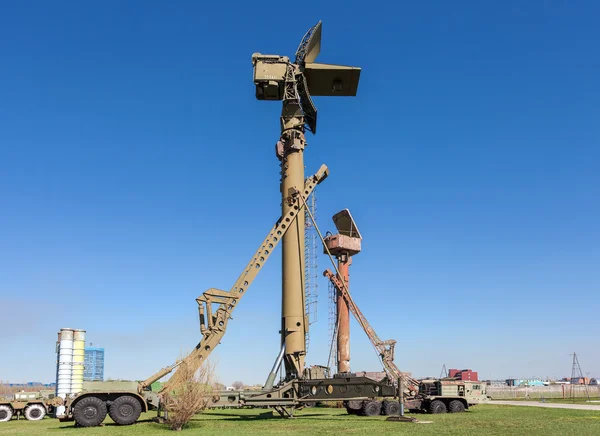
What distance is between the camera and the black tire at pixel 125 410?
24047 millimetres

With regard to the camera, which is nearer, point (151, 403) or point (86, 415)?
point (86, 415)

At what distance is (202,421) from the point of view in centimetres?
2581

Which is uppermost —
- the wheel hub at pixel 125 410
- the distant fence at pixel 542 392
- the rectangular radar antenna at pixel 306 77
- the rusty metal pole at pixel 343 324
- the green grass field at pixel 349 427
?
the rectangular radar antenna at pixel 306 77

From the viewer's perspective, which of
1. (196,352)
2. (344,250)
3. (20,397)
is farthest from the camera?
(344,250)

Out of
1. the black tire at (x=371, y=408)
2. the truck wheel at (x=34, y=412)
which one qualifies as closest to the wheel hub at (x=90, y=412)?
the truck wheel at (x=34, y=412)

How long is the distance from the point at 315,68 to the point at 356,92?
3436mm

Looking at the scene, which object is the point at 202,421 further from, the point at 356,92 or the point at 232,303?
the point at 356,92

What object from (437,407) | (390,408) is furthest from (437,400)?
(390,408)

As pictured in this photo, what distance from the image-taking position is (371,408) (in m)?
30.5

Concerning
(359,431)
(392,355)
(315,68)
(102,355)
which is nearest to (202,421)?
(359,431)

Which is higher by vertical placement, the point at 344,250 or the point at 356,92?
the point at 356,92

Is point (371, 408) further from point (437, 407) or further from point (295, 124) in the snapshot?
point (295, 124)

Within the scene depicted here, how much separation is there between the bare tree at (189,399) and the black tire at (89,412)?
2915mm

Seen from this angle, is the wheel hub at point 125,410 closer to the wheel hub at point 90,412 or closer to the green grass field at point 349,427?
the green grass field at point 349,427
